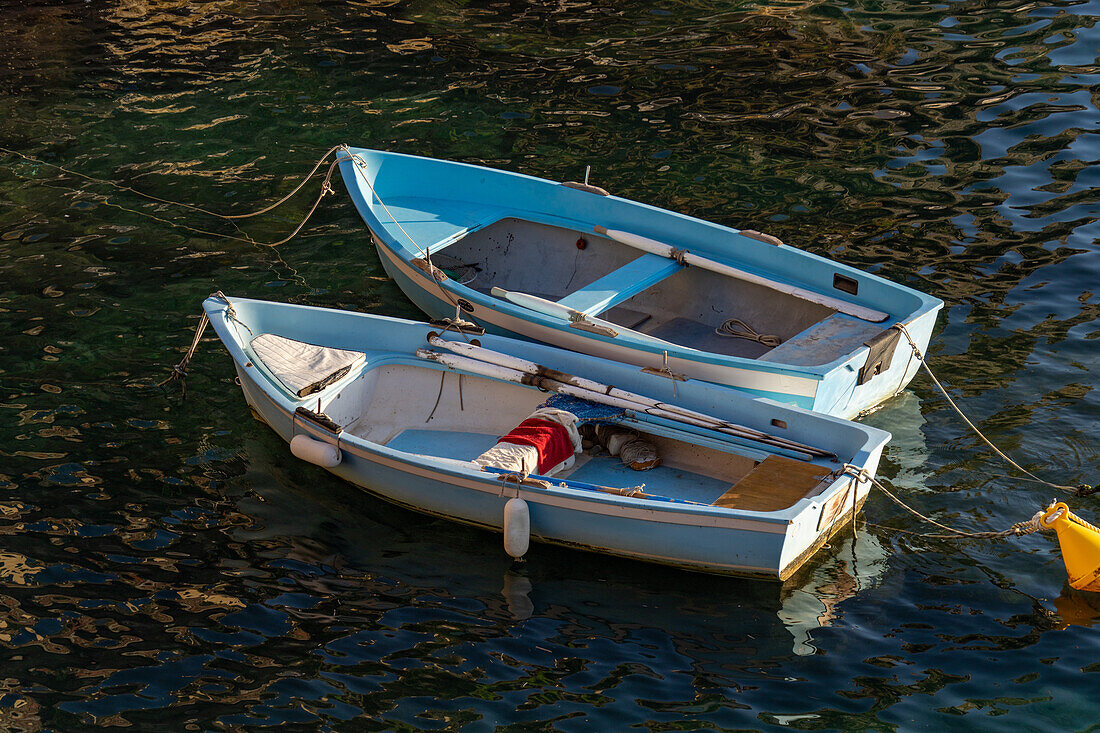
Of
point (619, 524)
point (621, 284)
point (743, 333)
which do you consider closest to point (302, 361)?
point (621, 284)

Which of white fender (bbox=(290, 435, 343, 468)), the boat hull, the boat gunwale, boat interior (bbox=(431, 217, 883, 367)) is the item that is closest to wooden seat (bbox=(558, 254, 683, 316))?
boat interior (bbox=(431, 217, 883, 367))

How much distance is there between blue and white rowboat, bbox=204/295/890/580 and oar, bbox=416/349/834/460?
0.01 metres

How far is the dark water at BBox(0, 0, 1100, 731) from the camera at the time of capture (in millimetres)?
6805

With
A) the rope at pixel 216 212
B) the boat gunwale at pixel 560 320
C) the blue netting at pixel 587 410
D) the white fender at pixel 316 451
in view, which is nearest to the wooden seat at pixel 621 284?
the boat gunwale at pixel 560 320

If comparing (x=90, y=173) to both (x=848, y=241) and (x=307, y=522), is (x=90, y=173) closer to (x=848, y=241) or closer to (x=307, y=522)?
(x=307, y=522)

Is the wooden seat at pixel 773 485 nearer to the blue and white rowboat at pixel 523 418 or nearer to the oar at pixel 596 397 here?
the blue and white rowboat at pixel 523 418

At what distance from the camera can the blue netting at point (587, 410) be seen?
8.33 m

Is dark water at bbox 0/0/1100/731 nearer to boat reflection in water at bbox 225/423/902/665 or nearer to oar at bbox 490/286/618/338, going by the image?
boat reflection in water at bbox 225/423/902/665

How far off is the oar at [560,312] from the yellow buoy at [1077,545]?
346 centimetres

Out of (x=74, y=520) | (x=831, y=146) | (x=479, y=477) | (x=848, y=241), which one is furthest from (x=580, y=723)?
Answer: (x=831, y=146)

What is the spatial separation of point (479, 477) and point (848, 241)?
5850 mm

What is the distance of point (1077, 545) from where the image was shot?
713cm

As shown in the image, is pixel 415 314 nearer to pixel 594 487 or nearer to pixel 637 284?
pixel 637 284

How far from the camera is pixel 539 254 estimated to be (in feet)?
36.4
